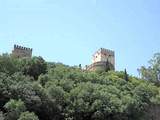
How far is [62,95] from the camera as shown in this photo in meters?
41.9

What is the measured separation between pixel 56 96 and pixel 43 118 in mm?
2831

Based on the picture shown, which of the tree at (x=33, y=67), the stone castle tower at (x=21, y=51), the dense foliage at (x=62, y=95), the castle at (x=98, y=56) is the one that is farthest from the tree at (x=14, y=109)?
the stone castle tower at (x=21, y=51)

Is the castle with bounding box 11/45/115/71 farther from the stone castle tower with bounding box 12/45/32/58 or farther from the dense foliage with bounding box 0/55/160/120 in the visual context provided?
the dense foliage with bounding box 0/55/160/120

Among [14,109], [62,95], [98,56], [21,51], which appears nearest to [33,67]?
[62,95]

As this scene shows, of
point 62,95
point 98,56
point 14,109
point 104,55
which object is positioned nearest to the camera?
point 14,109

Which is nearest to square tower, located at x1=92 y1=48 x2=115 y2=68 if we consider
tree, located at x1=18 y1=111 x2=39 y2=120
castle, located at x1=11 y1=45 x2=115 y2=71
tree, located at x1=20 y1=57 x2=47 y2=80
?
castle, located at x1=11 y1=45 x2=115 y2=71

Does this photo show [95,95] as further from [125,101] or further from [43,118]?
[43,118]

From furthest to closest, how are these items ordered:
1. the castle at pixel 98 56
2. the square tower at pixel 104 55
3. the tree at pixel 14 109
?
the square tower at pixel 104 55, the castle at pixel 98 56, the tree at pixel 14 109

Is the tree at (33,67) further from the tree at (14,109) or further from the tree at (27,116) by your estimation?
the tree at (27,116)

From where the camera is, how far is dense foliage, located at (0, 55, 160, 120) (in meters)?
38.4

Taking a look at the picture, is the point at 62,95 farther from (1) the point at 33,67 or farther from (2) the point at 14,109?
(1) the point at 33,67

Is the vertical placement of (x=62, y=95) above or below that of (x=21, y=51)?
below

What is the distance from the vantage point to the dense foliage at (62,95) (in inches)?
1511

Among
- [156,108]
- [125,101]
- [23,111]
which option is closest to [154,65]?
[156,108]
